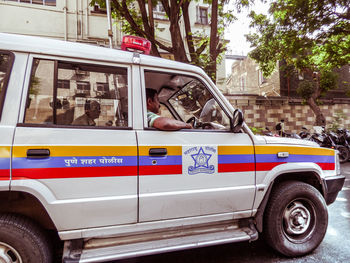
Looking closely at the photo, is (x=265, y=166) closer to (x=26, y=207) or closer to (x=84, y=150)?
(x=84, y=150)

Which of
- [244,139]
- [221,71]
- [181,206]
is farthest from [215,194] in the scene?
[221,71]

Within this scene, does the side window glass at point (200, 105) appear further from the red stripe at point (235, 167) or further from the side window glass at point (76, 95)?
the side window glass at point (76, 95)

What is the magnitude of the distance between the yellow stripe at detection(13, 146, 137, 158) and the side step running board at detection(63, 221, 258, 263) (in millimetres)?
736

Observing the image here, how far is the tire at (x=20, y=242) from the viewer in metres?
1.84

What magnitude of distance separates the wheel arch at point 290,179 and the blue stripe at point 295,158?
0.17 meters

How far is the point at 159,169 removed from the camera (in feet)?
7.23

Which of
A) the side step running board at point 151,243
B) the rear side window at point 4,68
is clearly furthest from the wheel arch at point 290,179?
the rear side window at point 4,68

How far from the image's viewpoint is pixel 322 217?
112 inches

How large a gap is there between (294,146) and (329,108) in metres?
14.3

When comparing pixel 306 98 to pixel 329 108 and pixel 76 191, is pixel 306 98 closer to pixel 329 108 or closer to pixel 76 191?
pixel 329 108

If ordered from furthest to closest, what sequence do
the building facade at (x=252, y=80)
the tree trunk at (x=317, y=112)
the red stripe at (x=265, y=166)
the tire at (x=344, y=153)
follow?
1. the building facade at (x=252, y=80)
2. the tree trunk at (x=317, y=112)
3. the tire at (x=344, y=153)
4. the red stripe at (x=265, y=166)

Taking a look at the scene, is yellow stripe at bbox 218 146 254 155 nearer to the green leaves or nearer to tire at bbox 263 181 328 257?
tire at bbox 263 181 328 257

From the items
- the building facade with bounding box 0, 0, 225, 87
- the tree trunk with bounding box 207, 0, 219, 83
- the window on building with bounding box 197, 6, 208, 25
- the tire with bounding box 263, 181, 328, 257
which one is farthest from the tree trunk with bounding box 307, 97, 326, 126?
the tire with bounding box 263, 181, 328, 257

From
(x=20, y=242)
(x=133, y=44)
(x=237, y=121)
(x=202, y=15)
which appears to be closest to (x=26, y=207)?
(x=20, y=242)
